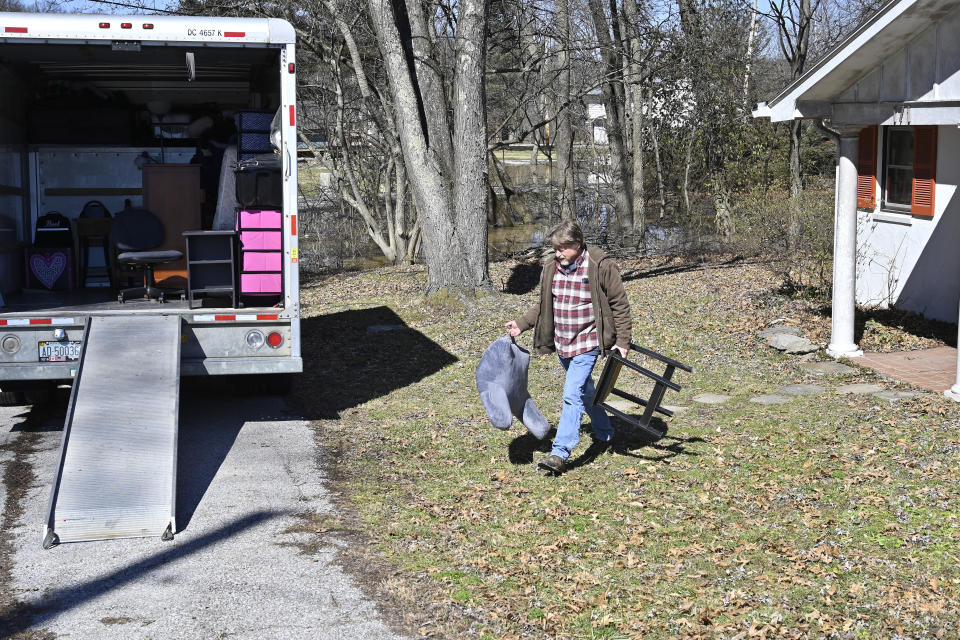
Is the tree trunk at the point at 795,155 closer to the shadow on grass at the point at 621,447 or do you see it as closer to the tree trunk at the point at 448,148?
the tree trunk at the point at 448,148

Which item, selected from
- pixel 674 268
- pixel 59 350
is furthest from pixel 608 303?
pixel 674 268

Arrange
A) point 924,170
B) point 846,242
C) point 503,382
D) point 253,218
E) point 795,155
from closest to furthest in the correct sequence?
1. point 503,382
2. point 253,218
3. point 846,242
4. point 924,170
5. point 795,155

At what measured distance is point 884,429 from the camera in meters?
7.77

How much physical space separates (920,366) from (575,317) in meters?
4.82

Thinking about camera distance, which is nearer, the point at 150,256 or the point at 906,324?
the point at 150,256

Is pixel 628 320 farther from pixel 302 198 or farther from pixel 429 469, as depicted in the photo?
pixel 302 198

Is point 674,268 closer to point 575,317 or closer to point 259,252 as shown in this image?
point 259,252

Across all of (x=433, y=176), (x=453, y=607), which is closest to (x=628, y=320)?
(x=453, y=607)

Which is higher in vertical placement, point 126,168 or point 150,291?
point 126,168

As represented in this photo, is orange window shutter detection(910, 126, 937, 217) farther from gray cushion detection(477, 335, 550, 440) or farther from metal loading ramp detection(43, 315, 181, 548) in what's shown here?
metal loading ramp detection(43, 315, 181, 548)

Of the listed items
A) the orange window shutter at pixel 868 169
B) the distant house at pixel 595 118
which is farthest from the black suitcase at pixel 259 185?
the distant house at pixel 595 118

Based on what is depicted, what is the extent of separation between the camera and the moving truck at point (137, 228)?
666cm

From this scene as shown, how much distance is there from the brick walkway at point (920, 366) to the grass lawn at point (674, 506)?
27 cm

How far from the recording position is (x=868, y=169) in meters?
12.9
